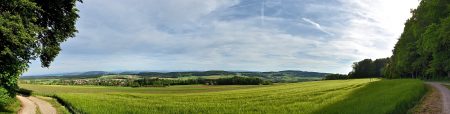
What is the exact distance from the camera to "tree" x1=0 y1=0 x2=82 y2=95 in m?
23.0

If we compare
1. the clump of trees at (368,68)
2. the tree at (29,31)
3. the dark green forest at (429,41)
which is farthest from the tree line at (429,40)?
the clump of trees at (368,68)

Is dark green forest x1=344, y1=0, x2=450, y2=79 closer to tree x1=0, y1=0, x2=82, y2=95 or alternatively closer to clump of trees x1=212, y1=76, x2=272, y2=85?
tree x1=0, y1=0, x2=82, y2=95

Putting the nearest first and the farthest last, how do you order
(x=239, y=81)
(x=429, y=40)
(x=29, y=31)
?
(x=29, y=31) < (x=429, y=40) < (x=239, y=81)

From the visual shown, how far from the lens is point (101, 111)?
100ft

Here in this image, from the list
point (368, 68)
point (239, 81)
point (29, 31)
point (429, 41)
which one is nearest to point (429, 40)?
point (429, 41)

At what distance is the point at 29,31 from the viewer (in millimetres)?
24766

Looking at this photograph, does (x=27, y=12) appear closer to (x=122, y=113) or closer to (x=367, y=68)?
(x=122, y=113)

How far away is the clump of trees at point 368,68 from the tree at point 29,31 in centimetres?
13860

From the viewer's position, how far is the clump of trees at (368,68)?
530 feet

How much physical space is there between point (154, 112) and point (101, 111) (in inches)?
201

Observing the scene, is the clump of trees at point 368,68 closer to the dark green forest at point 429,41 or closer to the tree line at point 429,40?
the dark green forest at point 429,41

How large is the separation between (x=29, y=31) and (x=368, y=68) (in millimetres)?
153716

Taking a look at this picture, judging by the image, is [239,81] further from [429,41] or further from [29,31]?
[29,31]

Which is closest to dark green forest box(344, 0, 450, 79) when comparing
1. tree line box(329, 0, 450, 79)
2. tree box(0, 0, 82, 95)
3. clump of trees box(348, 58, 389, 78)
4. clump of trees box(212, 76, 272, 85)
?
tree line box(329, 0, 450, 79)
